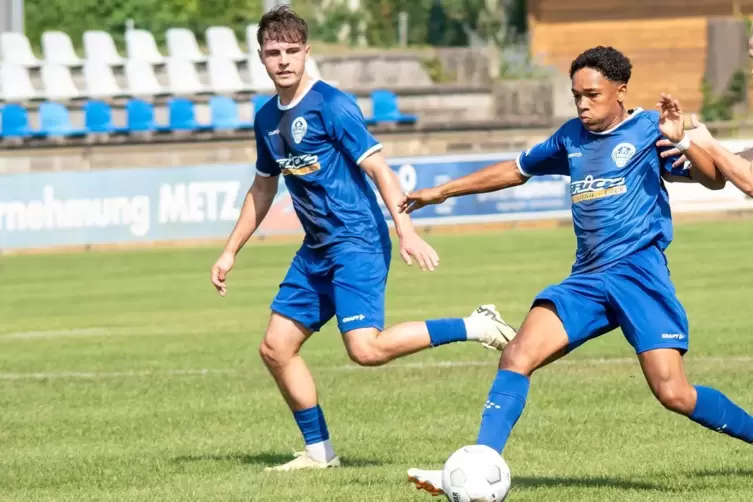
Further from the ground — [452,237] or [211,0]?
[211,0]

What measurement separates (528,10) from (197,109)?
1715 cm

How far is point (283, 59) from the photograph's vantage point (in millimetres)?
7555

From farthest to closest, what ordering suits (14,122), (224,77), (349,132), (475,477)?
1. (224,77)
2. (14,122)
3. (349,132)
4. (475,477)

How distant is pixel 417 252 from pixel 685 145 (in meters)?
1.39

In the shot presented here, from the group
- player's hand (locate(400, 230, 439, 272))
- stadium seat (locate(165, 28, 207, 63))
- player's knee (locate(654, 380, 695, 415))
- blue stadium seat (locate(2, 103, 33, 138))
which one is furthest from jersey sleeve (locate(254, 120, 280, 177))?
stadium seat (locate(165, 28, 207, 63))

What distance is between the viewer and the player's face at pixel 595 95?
6727 millimetres

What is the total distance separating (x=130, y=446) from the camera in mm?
8805

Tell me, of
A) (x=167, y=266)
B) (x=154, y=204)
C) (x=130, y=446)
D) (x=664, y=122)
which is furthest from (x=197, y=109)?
(x=664, y=122)

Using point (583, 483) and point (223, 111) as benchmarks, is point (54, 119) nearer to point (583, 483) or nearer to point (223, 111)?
point (223, 111)

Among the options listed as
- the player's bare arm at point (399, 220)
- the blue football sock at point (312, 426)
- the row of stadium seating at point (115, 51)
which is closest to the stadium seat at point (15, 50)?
the row of stadium seating at point (115, 51)

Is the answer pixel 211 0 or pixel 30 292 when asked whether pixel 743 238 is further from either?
pixel 211 0

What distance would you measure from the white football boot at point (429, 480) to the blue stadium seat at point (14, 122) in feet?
77.3

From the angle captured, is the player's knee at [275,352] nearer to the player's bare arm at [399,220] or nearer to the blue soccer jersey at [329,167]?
the blue soccer jersey at [329,167]

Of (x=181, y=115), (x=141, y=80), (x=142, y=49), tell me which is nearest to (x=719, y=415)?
(x=181, y=115)
